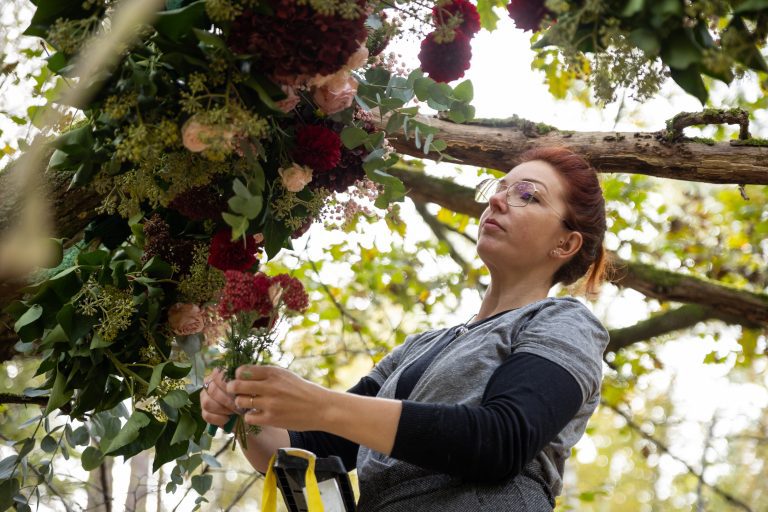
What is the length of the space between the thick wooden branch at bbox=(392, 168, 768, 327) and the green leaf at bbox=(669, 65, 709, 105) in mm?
2219

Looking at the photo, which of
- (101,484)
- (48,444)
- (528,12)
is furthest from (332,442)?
(101,484)

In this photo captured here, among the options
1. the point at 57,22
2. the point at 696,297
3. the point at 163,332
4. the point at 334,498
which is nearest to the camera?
the point at 57,22

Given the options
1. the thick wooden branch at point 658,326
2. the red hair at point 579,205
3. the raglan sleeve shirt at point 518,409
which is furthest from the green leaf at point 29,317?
the thick wooden branch at point 658,326

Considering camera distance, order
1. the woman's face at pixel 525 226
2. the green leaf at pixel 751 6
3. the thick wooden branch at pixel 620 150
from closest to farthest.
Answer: the green leaf at pixel 751 6 < the woman's face at pixel 525 226 < the thick wooden branch at pixel 620 150

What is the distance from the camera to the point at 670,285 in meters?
3.47

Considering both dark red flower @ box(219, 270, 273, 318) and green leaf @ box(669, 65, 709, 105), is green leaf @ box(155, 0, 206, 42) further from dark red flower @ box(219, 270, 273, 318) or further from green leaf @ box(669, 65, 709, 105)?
green leaf @ box(669, 65, 709, 105)

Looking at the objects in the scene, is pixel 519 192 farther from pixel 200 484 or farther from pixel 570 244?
pixel 200 484

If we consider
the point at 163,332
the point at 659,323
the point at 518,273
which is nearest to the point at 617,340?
the point at 659,323

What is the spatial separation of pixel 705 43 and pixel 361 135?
60 cm

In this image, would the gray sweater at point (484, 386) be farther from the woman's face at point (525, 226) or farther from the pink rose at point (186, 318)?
the pink rose at point (186, 318)

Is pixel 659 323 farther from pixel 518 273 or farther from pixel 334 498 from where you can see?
pixel 334 498

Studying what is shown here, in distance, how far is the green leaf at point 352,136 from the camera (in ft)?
4.79

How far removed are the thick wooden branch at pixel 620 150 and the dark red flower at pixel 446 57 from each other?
0.67 meters

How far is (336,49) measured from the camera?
1.23 metres
